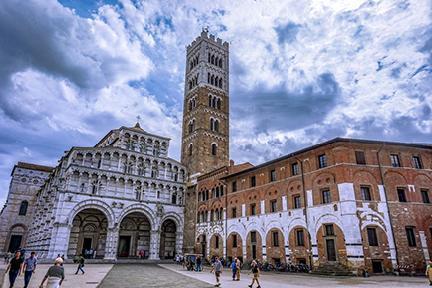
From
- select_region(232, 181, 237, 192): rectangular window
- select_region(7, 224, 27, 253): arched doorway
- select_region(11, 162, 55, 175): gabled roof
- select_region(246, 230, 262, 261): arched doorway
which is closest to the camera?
select_region(246, 230, 262, 261): arched doorway

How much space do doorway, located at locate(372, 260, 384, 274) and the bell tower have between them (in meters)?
26.1

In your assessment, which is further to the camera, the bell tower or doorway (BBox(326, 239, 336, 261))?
the bell tower

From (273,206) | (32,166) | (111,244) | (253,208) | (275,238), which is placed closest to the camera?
(275,238)

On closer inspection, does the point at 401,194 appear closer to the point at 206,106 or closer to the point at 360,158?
the point at 360,158

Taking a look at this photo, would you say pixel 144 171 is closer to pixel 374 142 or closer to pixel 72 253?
pixel 72 253

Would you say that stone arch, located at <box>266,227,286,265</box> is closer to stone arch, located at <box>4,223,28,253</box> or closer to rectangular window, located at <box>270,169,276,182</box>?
rectangular window, located at <box>270,169,276,182</box>

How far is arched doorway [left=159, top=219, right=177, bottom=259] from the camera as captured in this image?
39906mm

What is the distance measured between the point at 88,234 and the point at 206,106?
83.4ft

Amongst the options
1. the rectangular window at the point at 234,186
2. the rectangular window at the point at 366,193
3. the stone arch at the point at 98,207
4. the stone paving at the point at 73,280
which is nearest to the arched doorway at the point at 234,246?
the rectangular window at the point at 234,186

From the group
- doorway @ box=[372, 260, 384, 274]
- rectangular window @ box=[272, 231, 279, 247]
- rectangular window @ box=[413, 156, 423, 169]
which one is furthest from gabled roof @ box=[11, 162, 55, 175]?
rectangular window @ box=[413, 156, 423, 169]

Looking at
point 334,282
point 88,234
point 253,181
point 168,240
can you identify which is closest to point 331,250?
point 334,282

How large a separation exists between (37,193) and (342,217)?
50048mm

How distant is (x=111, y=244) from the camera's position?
3350 cm

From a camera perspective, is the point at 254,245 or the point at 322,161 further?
the point at 254,245
